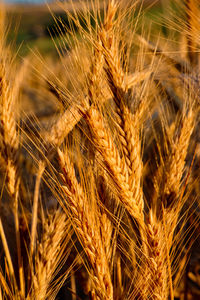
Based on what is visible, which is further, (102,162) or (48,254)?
(48,254)

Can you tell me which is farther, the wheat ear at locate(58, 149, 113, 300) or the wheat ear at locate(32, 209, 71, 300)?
the wheat ear at locate(32, 209, 71, 300)

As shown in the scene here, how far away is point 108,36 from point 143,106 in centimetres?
24

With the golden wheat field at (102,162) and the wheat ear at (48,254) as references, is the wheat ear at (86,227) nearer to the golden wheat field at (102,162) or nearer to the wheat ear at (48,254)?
the golden wheat field at (102,162)

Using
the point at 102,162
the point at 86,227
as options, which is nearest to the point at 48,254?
the point at 86,227

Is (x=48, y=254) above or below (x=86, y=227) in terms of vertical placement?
below

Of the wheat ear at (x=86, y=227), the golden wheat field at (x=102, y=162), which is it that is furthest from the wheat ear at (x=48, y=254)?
the wheat ear at (x=86, y=227)

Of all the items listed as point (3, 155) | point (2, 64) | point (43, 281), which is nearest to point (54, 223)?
point (43, 281)

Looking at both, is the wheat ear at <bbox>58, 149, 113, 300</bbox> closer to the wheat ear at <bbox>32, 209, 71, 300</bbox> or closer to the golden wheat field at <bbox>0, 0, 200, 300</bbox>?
the golden wheat field at <bbox>0, 0, 200, 300</bbox>

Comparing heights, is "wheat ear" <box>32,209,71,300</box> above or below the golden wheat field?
below

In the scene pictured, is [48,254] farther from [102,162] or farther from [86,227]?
[102,162]

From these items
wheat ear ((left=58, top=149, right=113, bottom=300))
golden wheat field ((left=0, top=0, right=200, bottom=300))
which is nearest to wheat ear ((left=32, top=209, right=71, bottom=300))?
golden wheat field ((left=0, top=0, right=200, bottom=300))

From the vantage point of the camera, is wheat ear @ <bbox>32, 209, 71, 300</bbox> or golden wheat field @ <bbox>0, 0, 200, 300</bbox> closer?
golden wheat field @ <bbox>0, 0, 200, 300</bbox>

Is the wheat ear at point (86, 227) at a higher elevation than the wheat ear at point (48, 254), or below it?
higher

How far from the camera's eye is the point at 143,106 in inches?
34.0
